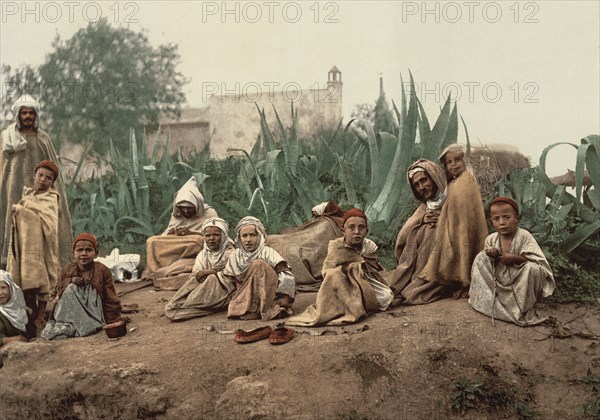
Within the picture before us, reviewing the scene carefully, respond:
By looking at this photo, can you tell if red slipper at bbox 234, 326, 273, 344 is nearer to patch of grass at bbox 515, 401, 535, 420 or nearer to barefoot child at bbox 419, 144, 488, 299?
barefoot child at bbox 419, 144, 488, 299

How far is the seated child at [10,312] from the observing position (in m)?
6.42

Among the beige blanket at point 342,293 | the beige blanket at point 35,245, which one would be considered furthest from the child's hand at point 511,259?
the beige blanket at point 35,245

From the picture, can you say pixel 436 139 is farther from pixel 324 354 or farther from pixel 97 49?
pixel 97 49

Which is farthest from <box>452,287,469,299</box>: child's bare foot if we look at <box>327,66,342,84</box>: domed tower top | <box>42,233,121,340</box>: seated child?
<box>327,66,342,84</box>: domed tower top

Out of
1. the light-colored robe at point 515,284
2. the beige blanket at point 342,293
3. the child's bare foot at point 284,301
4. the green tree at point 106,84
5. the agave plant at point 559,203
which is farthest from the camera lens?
the green tree at point 106,84

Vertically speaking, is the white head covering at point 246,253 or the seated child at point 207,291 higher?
the white head covering at point 246,253

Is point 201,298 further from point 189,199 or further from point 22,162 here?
point 22,162

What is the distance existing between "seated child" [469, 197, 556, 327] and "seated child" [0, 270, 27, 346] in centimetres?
367

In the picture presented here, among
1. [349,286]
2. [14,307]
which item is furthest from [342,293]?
[14,307]

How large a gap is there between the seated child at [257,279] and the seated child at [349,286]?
0.30m

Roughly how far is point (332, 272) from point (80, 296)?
2069 mm

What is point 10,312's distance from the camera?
6.46 m

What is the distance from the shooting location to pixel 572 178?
30.9ft

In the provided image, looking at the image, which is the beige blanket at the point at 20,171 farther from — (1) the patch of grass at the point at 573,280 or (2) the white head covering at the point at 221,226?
(1) the patch of grass at the point at 573,280
